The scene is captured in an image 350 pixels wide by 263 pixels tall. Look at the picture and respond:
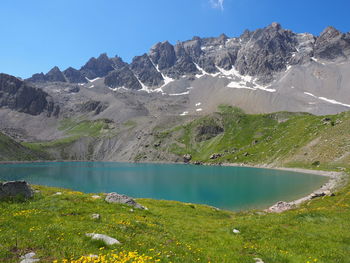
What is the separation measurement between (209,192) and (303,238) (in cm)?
6759

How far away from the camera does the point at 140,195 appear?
263ft

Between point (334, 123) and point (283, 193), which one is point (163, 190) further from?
point (334, 123)

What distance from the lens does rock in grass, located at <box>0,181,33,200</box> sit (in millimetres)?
19516

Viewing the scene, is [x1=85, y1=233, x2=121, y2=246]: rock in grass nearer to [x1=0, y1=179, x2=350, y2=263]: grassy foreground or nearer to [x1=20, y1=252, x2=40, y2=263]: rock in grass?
[x1=0, y1=179, x2=350, y2=263]: grassy foreground

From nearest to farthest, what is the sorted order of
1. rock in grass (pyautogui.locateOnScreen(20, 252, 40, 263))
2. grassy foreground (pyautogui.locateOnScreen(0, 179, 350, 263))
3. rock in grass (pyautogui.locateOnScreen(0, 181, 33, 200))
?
1. rock in grass (pyautogui.locateOnScreen(20, 252, 40, 263))
2. grassy foreground (pyautogui.locateOnScreen(0, 179, 350, 263))
3. rock in grass (pyautogui.locateOnScreen(0, 181, 33, 200))

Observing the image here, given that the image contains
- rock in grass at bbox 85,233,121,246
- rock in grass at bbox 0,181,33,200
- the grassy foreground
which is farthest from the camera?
rock in grass at bbox 0,181,33,200

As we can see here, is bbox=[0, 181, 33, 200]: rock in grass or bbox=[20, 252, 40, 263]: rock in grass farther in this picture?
bbox=[0, 181, 33, 200]: rock in grass

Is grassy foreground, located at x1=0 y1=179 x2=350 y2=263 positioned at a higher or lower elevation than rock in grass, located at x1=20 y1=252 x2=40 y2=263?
lower

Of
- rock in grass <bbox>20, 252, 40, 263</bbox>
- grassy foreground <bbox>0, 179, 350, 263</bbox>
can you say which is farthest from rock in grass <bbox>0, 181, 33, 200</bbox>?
rock in grass <bbox>20, 252, 40, 263</bbox>

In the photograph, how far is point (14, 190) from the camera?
20.2 metres

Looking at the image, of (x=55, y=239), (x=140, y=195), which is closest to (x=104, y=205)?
(x=55, y=239)

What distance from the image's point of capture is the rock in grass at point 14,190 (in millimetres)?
19516

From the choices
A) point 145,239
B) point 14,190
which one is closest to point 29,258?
point 145,239

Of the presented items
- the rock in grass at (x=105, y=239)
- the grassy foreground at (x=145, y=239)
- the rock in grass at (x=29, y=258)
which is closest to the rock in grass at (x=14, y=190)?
the grassy foreground at (x=145, y=239)
